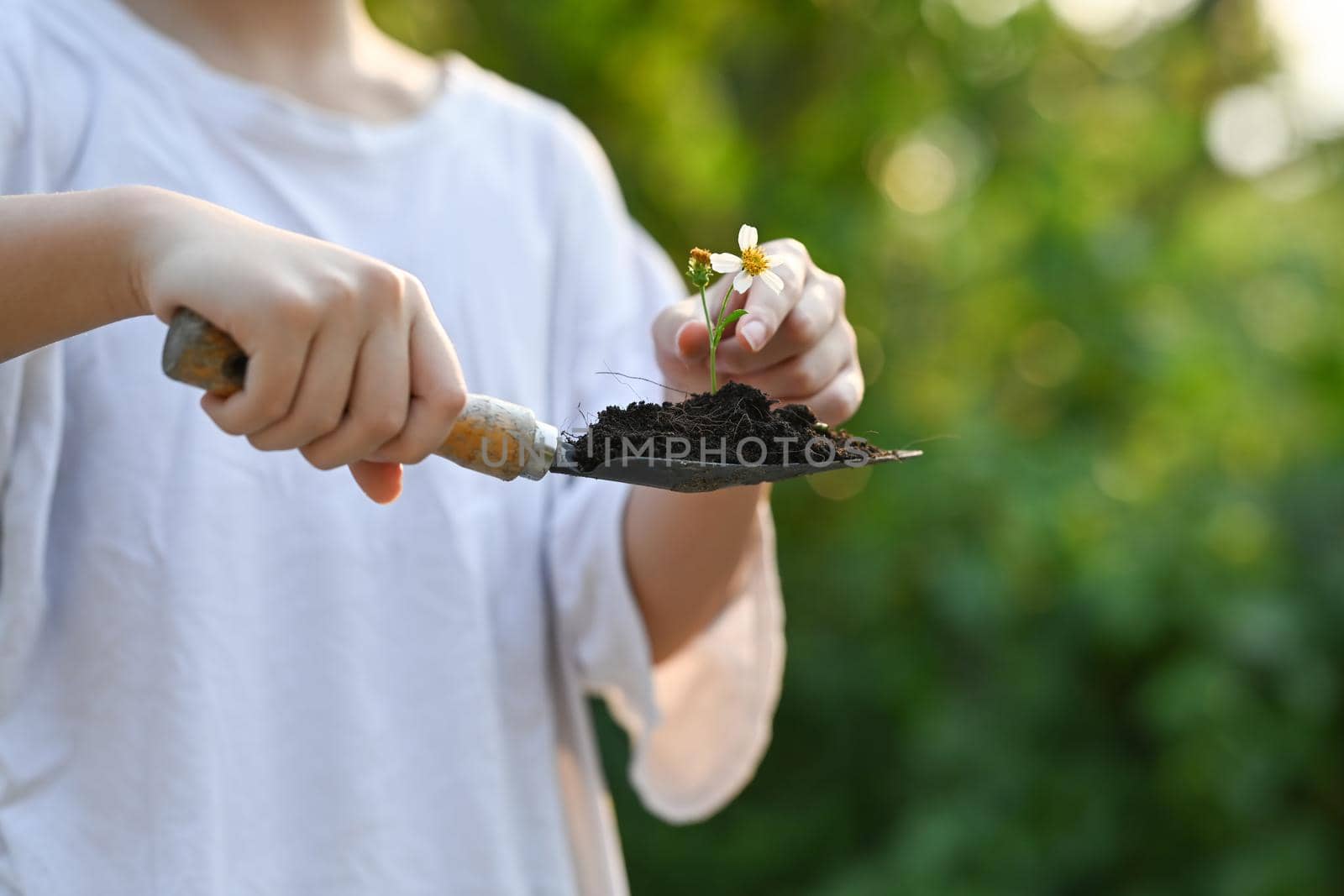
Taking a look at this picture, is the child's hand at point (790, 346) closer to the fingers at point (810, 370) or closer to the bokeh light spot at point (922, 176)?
the fingers at point (810, 370)

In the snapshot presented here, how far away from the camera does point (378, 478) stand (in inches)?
32.6

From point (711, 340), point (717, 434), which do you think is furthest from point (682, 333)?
point (717, 434)

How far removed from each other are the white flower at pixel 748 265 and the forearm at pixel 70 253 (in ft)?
1.33

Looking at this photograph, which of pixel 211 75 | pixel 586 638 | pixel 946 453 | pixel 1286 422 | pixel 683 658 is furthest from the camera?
pixel 1286 422

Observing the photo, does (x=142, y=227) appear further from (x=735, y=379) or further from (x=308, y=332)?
(x=735, y=379)

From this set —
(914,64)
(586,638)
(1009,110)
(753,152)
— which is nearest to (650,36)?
(753,152)

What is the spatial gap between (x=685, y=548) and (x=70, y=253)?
629mm

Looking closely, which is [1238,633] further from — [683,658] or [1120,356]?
[683,658]

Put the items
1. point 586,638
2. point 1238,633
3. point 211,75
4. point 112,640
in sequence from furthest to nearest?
point 1238,633 → point 586,638 → point 211,75 → point 112,640

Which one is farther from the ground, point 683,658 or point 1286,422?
point 1286,422

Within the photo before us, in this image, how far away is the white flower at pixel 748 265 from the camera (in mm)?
899

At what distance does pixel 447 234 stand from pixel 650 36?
201 centimetres

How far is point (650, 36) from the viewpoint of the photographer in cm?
305

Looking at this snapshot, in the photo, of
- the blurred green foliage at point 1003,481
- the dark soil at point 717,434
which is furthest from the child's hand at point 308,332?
the blurred green foliage at point 1003,481
